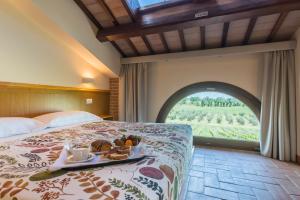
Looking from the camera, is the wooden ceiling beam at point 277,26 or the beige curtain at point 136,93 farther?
the beige curtain at point 136,93

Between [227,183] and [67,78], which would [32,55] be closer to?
[67,78]

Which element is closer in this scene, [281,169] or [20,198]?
[20,198]

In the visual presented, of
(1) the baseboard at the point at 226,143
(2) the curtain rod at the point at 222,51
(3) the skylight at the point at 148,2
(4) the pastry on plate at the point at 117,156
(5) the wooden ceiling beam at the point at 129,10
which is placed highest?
(3) the skylight at the point at 148,2

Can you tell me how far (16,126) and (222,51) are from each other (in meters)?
3.63

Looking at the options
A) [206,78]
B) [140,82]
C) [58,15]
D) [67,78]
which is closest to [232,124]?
[206,78]

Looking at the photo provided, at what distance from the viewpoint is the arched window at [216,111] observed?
12.1 ft

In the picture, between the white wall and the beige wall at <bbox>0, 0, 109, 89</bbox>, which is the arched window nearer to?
the white wall

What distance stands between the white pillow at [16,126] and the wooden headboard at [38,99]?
0.46 m

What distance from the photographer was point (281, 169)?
2.67 m

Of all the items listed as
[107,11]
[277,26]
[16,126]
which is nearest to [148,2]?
[107,11]

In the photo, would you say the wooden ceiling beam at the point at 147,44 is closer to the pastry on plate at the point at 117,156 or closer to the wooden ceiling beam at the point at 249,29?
the wooden ceiling beam at the point at 249,29

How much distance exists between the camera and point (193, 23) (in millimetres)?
2770

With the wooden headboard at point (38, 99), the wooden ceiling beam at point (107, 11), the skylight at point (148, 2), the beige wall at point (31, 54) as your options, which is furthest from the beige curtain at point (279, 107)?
the beige wall at point (31, 54)

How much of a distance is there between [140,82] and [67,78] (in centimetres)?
165
